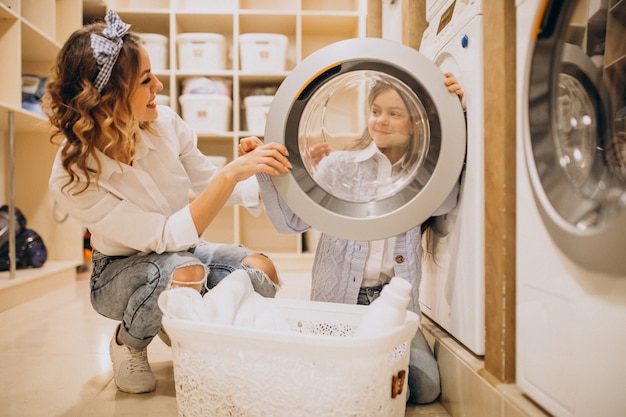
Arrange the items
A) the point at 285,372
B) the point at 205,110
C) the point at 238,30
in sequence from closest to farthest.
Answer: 1. the point at 285,372
2. the point at 205,110
3. the point at 238,30

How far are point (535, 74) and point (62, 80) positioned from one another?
1023 millimetres

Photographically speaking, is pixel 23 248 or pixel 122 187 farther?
pixel 23 248

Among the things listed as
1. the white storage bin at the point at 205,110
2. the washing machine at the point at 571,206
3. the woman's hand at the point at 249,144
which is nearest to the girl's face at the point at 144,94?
the woman's hand at the point at 249,144

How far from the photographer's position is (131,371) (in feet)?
3.64

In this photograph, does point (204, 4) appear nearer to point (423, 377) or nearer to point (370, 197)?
point (370, 197)

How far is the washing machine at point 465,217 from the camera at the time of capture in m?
0.93

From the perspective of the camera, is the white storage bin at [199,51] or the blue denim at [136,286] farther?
the white storage bin at [199,51]

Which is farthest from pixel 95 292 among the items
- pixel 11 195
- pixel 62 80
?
pixel 11 195

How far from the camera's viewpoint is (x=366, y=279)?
1.22m

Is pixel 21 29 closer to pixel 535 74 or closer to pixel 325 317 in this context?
pixel 325 317

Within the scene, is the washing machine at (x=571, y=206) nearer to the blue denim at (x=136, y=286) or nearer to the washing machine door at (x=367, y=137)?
the washing machine door at (x=367, y=137)

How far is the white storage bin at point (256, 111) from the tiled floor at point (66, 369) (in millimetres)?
1463

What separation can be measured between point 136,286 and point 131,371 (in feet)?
0.67

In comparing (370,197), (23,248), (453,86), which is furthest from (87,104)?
(23,248)
